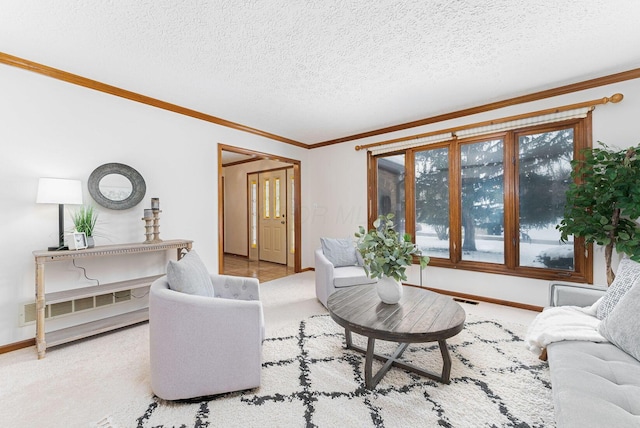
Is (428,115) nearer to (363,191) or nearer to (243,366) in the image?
(363,191)

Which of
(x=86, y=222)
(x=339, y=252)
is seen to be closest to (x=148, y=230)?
(x=86, y=222)

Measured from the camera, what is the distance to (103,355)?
2.24 metres

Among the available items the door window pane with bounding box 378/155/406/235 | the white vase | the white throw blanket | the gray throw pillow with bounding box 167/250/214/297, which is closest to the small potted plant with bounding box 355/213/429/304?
the white vase

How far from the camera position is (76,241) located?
242 cm

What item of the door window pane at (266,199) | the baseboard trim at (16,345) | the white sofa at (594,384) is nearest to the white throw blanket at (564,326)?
the white sofa at (594,384)

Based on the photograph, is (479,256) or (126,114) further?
(479,256)

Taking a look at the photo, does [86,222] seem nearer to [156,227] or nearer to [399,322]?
[156,227]

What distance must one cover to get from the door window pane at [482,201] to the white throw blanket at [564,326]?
171 cm

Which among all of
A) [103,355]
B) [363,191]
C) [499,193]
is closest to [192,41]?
[103,355]

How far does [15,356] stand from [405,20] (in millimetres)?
3954

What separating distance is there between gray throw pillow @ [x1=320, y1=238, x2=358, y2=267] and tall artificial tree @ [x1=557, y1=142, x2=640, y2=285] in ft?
7.42

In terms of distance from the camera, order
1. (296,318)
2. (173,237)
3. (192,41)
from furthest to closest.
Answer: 1. (173,237)
2. (296,318)
3. (192,41)

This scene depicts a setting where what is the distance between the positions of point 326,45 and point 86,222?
2672 mm

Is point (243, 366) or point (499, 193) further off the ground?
point (499, 193)
